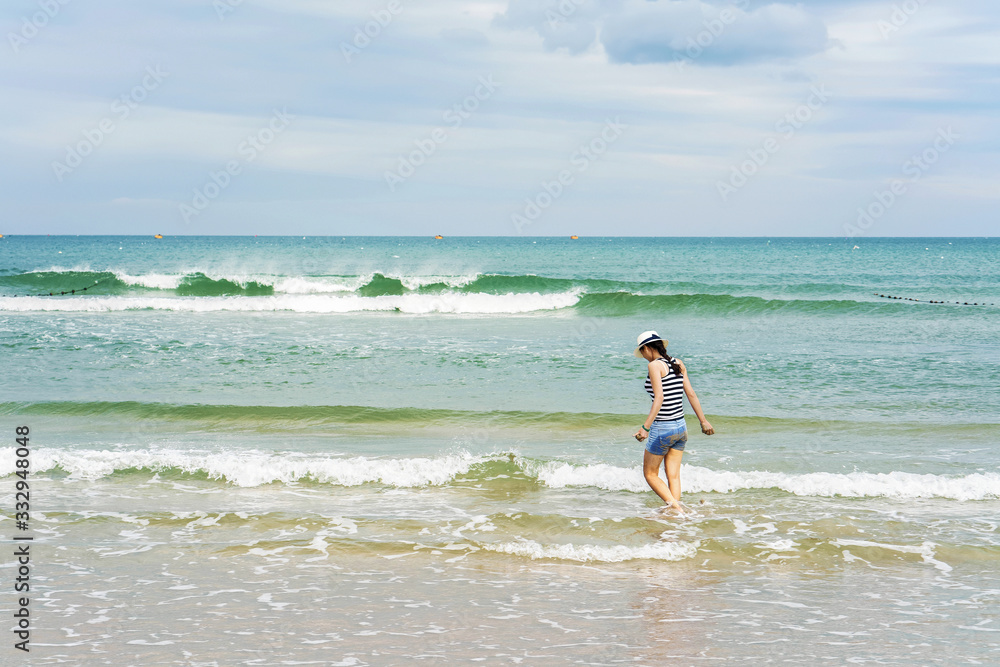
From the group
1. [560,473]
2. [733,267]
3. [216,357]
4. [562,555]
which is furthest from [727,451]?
[733,267]

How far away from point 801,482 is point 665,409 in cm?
242

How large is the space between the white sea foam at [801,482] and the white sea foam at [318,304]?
21.4 m

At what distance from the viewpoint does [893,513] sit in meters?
8.05

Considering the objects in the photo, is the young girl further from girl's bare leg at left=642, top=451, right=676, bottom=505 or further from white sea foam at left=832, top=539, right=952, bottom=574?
white sea foam at left=832, top=539, right=952, bottom=574

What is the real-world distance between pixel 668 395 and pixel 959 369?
1172cm

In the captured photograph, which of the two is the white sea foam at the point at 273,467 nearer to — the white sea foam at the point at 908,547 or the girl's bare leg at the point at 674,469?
the girl's bare leg at the point at 674,469

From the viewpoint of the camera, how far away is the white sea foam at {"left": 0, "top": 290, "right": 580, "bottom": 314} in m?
30.6

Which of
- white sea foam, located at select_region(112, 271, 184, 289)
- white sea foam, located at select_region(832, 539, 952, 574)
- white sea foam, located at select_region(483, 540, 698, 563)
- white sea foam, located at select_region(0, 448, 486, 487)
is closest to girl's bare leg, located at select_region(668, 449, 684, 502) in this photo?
white sea foam, located at select_region(483, 540, 698, 563)

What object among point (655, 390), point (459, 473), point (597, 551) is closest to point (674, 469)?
point (655, 390)

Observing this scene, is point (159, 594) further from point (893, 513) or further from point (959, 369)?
point (959, 369)

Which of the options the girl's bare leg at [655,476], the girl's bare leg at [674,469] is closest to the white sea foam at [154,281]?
the girl's bare leg at [655,476]

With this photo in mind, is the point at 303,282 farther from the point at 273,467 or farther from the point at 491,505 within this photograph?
the point at 491,505

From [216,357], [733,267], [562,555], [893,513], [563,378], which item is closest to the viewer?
[562,555]

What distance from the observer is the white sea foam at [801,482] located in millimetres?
8703
